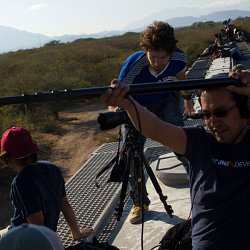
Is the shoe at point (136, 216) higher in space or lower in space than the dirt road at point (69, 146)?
higher

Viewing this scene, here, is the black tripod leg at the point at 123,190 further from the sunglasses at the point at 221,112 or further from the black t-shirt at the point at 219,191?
the sunglasses at the point at 221,112

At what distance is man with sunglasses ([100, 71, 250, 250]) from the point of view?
88.4 inches

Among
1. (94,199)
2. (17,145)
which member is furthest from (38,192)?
(94,199)

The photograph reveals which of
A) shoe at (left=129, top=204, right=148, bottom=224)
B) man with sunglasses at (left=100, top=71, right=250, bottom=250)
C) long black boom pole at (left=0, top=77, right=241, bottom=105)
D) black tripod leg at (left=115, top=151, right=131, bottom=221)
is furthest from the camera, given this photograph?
shoe at (left=129, top=204, right=148, bottom=224)

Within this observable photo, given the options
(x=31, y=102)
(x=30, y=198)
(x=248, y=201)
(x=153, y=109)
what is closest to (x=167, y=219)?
(x=153, y=109)

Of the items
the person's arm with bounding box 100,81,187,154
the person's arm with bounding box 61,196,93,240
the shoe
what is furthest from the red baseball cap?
the shoe

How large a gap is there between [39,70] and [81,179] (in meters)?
23.8

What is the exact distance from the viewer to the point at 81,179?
5445mm

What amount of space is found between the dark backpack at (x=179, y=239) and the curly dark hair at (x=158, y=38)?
4.48 ft

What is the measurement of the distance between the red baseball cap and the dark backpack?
99 centimetres

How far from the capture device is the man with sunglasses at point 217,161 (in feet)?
7.37

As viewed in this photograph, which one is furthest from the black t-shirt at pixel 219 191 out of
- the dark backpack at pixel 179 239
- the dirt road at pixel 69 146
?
the dirt road at pixel 69 146

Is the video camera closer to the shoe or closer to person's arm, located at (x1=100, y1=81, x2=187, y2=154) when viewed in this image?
person's arm, located at (x1=100, y1=81, x2=187, y2=154)

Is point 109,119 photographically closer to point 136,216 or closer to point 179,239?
point 179,239
